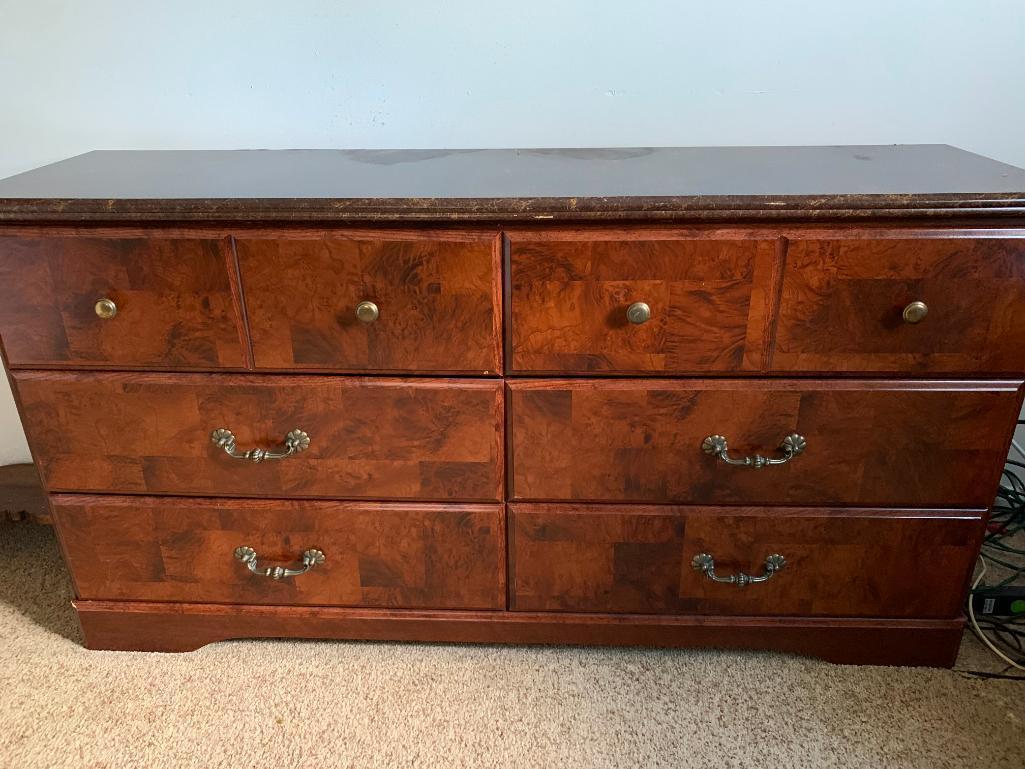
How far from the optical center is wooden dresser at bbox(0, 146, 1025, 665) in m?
0.97

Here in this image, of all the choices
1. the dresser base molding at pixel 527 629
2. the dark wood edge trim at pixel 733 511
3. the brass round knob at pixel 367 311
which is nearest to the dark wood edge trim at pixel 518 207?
the brass round knob at pixel 367 311

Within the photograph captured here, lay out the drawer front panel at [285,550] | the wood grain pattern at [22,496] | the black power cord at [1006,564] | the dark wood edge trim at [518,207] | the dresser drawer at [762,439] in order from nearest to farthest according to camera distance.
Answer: the dark wood edge trim at [518,207] → the dresser drawer at [762,439] → the drawer front panel at [285,550] → the black power cord at [1006,564] → the wood grain pattern at [22,496]

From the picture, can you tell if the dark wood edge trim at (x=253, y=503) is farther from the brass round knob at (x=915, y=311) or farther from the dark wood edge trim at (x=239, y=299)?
the brass round knob at (x=915, y=311)

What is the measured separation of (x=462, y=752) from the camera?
1086mm

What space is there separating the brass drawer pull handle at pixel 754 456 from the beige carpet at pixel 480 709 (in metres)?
0.39

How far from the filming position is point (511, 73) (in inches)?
53.2

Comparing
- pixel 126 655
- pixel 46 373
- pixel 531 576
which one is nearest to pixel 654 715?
pixel 531 576

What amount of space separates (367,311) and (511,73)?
0.61m

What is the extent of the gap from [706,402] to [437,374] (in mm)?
378

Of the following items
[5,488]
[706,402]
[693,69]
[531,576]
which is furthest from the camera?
[5,488]

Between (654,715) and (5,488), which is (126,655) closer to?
(5,488)

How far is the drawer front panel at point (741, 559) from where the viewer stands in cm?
112

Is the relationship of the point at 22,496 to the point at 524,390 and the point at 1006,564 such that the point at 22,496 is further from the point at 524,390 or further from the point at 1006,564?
the point at 1006,564

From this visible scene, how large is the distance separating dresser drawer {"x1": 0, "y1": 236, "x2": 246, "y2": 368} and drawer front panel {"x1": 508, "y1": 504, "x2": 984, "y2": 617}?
0.51m
